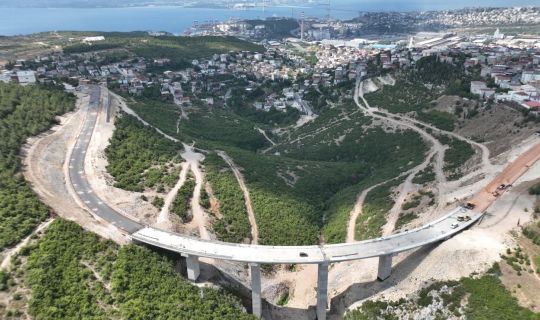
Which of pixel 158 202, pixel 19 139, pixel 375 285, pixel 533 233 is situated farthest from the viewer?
pixel 19 139

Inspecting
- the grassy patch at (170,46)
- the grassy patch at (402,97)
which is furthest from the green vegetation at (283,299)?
the grassy patch at (170,46)

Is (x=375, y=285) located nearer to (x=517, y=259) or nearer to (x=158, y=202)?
(x=517, y=259)

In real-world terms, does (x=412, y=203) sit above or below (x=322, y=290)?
above

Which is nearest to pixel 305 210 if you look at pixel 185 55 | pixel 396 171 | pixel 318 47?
pixel 396 171

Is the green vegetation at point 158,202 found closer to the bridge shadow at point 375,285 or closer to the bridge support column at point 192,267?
the bridge support column at point 192,267

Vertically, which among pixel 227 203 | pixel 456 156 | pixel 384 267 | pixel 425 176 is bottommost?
pixel 384 267

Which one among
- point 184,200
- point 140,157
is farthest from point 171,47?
point 184,200
